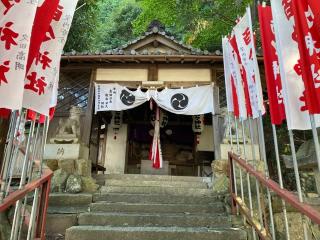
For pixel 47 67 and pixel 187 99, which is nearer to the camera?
pixel 47 67

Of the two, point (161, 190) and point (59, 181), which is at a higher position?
point (59, 181)

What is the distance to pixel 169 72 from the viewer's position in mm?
11070

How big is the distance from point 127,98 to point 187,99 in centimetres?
213

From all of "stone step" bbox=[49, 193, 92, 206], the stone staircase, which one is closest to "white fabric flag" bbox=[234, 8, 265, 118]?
the stone staircase

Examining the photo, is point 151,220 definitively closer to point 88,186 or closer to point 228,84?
point 88,186

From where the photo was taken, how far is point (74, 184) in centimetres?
790

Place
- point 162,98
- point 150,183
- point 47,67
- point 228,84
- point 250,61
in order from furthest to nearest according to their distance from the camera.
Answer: point 162,98
point 150,183
point 228,84
point 250,61
point 47,67

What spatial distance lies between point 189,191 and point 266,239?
404cm

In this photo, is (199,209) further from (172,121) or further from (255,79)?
(172,121)

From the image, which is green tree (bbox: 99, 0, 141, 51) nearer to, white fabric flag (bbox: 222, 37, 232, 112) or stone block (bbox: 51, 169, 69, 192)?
stone block (bbox: 51, 169, 69, 192)

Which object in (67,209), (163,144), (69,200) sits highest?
(163,144)

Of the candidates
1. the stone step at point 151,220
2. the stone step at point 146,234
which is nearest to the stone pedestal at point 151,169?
the stone step at point 151,220

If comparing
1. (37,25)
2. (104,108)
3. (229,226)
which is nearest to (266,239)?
(229,226)

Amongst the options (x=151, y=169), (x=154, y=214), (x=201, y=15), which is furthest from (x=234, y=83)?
(x=201, y=15)
